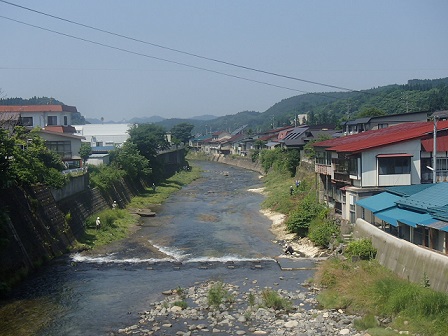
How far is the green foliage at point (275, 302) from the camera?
17.1 meters

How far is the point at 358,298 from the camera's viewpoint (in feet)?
54.7

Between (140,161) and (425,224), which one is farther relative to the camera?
(140,161)

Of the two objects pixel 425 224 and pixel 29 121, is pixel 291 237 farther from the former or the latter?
pixel 29 121

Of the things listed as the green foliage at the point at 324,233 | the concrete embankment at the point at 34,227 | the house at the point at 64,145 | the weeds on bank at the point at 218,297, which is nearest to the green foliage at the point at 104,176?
the house at the point at 64,145

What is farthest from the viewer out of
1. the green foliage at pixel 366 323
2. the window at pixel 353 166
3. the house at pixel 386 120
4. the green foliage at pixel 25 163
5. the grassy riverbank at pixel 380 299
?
the house at pixel 386 120

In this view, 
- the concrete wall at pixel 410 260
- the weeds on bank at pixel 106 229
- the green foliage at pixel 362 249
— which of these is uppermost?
the concrete wall at pixel 410 260

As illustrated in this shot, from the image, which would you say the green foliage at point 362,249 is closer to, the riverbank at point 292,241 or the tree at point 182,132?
the riverbank at point 292,241

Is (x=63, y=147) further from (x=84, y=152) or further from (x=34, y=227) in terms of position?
(x=34, y=227)

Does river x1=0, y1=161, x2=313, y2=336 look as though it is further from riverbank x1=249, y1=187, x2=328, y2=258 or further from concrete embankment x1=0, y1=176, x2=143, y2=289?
concrete embankment x1=0, y1=176, x2=143, y2=289

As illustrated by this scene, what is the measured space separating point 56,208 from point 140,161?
76.2 feet

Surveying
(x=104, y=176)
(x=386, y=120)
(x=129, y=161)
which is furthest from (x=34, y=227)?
(x=386, y=120)

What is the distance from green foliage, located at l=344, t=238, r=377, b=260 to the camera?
20781 mm

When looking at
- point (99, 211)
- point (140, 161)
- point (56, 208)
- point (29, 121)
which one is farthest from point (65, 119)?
point (56, 208)

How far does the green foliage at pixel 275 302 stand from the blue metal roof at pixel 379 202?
21.2ft
